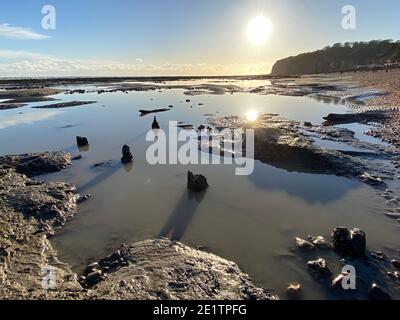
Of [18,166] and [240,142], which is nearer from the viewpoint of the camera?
[18,166]

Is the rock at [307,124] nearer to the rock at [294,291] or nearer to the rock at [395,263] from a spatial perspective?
the rock at [395,263]

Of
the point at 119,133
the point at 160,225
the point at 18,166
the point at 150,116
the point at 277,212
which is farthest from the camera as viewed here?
the point at 150,116

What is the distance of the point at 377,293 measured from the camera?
6980 mm

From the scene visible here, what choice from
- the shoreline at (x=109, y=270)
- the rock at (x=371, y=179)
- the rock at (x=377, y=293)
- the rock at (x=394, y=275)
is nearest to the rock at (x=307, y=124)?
the rock at (x=371, y=179)

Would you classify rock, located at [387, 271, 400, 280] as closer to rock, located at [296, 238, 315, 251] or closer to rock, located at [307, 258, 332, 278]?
Answer: rock, located at [307, 258, 332, 278]

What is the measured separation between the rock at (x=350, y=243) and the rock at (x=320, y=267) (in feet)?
2.26

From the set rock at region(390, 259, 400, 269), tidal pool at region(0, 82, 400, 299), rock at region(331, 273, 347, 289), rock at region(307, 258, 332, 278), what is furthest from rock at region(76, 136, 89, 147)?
rock at region(390, 259, 400, 269)

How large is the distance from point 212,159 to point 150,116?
17.6 m

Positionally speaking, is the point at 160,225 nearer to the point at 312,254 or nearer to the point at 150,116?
the point at 312,254

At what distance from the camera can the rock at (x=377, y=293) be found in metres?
6.91

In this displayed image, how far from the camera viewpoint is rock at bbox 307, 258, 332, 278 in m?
7.68

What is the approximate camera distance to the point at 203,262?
8.12 meters

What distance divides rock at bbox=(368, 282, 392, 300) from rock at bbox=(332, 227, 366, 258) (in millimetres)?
1276

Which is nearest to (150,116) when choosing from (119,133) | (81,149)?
(119,133)
